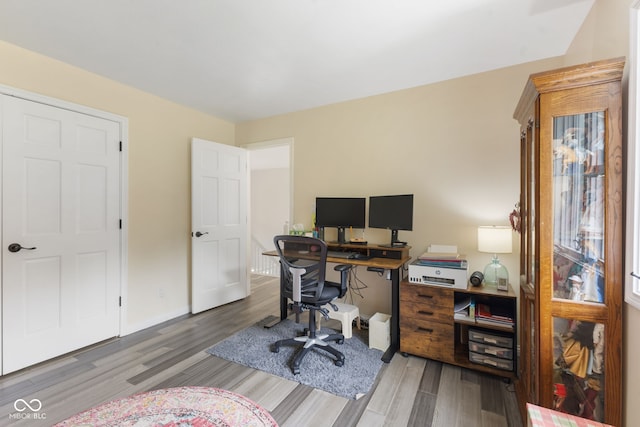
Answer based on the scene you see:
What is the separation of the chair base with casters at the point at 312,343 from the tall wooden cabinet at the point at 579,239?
132cm

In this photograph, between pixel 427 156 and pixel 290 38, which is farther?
pixel 427 156

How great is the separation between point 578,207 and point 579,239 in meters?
0.15

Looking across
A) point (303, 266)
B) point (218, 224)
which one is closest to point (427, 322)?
point (303, 266)

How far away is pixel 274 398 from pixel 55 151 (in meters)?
2.61

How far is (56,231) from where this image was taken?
234cm

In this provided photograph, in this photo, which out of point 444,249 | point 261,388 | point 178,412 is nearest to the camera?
point 178,412

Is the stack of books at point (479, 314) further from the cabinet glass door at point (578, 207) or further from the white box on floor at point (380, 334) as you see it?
the cabinet glass door at point (578, 207)

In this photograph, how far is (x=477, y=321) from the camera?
7.01ft

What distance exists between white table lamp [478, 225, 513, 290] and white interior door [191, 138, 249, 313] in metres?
2.87

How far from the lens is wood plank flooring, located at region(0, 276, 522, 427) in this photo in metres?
1.68

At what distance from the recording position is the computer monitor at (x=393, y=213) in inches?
101

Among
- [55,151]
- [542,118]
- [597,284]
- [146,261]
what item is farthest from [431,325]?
[55,151]

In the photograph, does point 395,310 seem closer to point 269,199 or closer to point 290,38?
point 290,38

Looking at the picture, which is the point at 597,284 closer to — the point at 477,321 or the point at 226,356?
the point at 477,321
